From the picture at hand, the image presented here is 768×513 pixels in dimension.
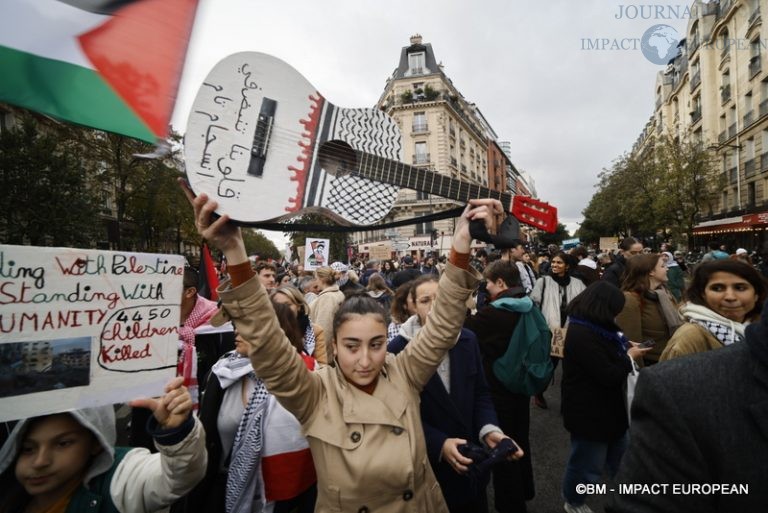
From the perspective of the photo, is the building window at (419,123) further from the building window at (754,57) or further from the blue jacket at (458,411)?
the blue jacket at (458,411)

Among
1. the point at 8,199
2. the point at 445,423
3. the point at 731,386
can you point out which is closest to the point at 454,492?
the point at 445,423

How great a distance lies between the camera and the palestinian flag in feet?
3.58

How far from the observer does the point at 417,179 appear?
158 cm

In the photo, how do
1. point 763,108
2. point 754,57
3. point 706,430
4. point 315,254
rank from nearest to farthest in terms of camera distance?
point 706,430 → point 315,254 → point 763,108 → point 754,57

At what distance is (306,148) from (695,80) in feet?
133

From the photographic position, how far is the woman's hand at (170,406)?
1.32m

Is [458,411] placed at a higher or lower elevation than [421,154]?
lower

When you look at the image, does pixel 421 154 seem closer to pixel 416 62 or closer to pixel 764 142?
pixel 416 62

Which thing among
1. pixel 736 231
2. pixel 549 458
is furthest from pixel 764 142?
pixel 549 458

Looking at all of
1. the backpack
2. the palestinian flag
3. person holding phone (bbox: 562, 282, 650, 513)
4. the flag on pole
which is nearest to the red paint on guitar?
the palestinian flag

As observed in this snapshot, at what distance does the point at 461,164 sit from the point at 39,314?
132 feet

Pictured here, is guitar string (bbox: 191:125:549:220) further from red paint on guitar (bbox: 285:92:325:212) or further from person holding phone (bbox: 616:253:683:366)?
person holding phone (bbox: 616:253:683:366)

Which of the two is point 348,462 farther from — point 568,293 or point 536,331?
point 568,293

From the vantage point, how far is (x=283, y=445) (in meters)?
1.99
